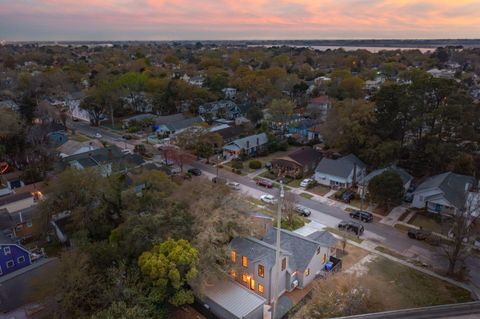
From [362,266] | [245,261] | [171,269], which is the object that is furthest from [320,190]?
[171,269]

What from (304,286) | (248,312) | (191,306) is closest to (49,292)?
(191,306)

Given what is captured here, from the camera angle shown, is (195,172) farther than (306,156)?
No

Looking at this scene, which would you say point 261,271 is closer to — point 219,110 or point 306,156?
point 306,156

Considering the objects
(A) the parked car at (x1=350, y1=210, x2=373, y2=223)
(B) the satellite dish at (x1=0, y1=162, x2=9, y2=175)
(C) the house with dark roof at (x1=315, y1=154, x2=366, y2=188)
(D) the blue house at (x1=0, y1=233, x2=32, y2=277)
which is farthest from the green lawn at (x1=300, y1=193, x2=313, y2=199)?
(B) the satellite dish at (x1=0, y1=162, x2=9, y2=175)

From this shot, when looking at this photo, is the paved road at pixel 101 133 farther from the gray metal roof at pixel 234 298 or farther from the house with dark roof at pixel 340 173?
the gray metal roof at pixel 234 298

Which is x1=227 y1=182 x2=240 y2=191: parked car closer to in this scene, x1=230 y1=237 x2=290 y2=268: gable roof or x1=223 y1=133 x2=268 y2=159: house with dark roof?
x1=223 y1=133 x2=268 y2=159: house with dark roof

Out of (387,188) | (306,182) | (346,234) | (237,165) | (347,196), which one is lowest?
(346,234)
